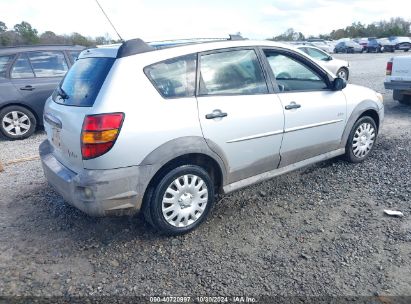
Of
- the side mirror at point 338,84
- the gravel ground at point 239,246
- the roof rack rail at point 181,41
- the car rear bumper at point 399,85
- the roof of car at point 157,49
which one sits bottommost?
the gravel ground at point 239,246

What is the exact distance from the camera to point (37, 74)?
7.07m

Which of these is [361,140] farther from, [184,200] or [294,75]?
[184,200]

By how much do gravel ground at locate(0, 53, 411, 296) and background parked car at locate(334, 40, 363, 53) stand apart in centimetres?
4090

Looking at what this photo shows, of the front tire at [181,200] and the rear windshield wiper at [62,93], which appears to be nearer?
the front tire at [181,200]

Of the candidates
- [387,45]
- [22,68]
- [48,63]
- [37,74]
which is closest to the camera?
[22,68]

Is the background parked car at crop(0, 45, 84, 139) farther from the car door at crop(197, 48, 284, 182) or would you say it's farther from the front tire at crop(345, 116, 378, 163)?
the front tire at crop(345, 116, 378, 163)

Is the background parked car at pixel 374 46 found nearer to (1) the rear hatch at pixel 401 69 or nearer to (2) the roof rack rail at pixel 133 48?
(1) the rear hatch at pixel 401 69

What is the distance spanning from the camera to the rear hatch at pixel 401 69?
26.5 ft

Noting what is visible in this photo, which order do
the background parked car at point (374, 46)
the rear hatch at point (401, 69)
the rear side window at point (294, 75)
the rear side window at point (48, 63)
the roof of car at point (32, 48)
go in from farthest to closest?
the background parked car at point (374, 46), the rear hatch at point (401, 69), the rear side window at point (48, 63), the roof of car at point (32, 48), the rear side window at point (294, 75)

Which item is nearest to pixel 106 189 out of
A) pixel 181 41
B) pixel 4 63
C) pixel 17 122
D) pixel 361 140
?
pixel 181 41

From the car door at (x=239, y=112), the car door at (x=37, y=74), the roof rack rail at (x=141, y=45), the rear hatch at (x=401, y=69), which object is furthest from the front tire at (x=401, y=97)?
the car door at (x=37, y=74)

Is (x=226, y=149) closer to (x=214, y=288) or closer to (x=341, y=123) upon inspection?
(x=214, y=288)

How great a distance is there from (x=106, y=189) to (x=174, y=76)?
1154mm

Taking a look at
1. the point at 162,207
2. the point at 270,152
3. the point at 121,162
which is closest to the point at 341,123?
the point at 270,152
